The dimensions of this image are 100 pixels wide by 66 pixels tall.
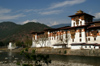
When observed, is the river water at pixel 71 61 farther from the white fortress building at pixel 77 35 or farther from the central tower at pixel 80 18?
the central tower at pixel 80 18

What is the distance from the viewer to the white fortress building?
6115 cm

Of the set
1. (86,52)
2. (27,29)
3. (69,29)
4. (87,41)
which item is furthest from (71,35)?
(27,29)

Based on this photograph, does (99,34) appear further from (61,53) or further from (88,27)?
(61,53)

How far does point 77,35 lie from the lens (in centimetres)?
6894

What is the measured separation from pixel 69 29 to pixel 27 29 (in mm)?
131597

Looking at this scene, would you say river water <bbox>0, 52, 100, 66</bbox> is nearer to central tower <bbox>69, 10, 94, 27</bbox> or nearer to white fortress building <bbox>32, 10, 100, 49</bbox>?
white fortress building <bbox>32, 10, 100, 49</bbox>

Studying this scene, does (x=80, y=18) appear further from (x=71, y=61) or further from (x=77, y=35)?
Result: (x=71, y=61)

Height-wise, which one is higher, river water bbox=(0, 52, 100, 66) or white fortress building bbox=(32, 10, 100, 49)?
white fortress building bbox=(32, 10, 100, 49)

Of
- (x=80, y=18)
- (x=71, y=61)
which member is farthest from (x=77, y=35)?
(x=71, y=61)

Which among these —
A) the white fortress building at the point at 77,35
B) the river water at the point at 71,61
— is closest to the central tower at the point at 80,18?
the white fortress building at the point at 77,35

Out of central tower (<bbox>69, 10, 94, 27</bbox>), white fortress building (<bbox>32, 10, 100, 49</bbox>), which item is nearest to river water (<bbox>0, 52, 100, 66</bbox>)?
white fortress building (<bbox>32, 10, 100, 49</bbox>)

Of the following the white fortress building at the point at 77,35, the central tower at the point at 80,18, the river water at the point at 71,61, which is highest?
the central tower at the point at 80,18

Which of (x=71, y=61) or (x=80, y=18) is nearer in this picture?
(x=71, y=61)

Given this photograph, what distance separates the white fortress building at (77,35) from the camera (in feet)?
201
